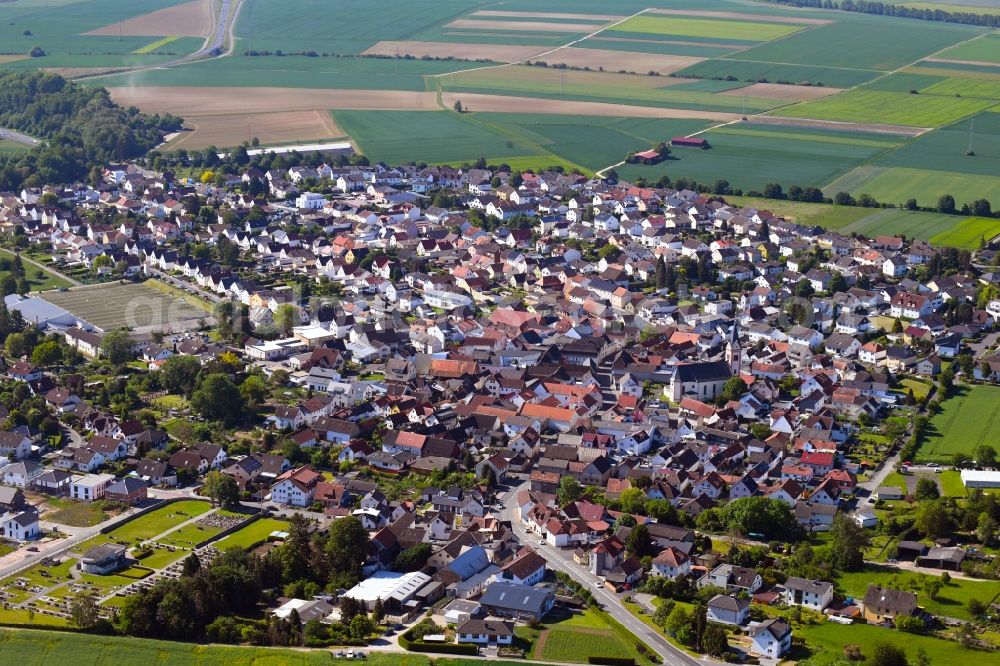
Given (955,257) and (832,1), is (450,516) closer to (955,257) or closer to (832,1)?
(955,257)

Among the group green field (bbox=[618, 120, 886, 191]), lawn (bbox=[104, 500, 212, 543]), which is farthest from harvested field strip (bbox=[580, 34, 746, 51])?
lawn (bbox=[104, 500, 212, 543])

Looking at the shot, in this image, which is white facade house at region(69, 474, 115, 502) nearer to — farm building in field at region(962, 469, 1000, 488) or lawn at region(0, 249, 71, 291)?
lawn at region(0, 249, 71, 291)

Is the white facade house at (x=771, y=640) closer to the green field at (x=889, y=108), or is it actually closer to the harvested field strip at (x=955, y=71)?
the green field at (x=889, y=108)

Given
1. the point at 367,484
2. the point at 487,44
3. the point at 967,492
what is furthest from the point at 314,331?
the point at 487,44

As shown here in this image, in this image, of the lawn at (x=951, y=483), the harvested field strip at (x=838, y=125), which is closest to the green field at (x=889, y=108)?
the harvested field strip at (x=838, y=125)

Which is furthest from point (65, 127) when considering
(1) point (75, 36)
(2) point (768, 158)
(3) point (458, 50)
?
(2) point (768, 158)

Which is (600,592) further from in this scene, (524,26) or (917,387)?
(524,26)
